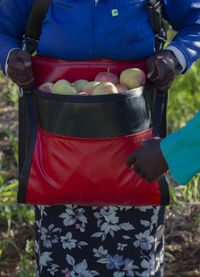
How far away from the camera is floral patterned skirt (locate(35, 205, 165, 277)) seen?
1664 millimetres

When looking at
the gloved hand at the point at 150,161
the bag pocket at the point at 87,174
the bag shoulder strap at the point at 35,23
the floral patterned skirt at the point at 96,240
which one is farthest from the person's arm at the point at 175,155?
the bag shoulder strap at the point at 35,23

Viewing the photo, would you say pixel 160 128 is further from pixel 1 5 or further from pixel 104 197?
pixel 1 5

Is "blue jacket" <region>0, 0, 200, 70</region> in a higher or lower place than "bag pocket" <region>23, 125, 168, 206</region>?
higher

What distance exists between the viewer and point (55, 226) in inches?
66.5

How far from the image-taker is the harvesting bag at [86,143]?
145cm

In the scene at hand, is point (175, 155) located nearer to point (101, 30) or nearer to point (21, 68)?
point (101, 30)

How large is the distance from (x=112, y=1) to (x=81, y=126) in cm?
41

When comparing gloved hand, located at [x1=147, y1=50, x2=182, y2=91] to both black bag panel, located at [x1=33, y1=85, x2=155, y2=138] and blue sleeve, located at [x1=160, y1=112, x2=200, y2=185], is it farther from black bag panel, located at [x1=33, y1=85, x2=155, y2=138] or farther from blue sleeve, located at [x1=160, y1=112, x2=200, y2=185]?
blue sleeve, located at [x1=160, y1=112, x2=200, y2=185]

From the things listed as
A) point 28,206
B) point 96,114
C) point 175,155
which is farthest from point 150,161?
point 28,206

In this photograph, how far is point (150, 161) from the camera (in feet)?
4.24

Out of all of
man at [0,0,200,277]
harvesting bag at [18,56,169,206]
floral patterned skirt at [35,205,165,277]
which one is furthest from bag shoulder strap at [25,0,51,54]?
floral patterned skirt at [35,205,165,277]

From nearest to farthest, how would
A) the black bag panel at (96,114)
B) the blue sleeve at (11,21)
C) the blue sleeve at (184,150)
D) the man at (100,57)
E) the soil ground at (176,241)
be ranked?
the blue sleeve at (184,150) < the black bag panel at (96,114) < the man at (100,57) < the blue sleeve at (11,21) < the soil ground at (176,241)

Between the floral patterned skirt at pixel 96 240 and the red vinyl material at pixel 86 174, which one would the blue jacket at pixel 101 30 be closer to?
the red vinyl material at pixel 86 174

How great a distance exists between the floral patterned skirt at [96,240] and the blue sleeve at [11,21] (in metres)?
0.57
